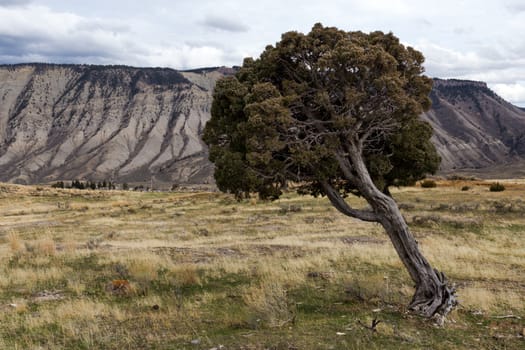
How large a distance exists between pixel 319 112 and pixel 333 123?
4.00 ft

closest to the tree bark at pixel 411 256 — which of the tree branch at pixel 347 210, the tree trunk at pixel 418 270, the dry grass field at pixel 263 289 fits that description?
the tree trunk at pixel 418 270

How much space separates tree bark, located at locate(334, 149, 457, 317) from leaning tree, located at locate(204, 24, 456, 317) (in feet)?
0.08

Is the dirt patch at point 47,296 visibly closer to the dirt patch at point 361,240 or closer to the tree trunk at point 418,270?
the tree trunk at point 418,270

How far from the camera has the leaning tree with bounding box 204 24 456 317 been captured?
35.7 feet

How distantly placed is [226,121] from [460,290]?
841cm

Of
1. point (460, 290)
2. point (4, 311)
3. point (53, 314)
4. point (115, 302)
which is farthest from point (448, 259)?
point (4, 311)

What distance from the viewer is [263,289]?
13.3 m

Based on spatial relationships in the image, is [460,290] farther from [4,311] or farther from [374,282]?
[4,311]

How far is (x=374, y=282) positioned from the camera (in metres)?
14.1

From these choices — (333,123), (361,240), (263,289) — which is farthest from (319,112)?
(361,240)

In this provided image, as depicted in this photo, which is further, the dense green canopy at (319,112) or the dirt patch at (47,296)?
the dirt patch at (47,296)

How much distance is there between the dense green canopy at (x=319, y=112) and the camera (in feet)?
35.7

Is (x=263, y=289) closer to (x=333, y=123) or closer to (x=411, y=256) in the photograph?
(x=411, y=256)

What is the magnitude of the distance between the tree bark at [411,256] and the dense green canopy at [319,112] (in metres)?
0.61
